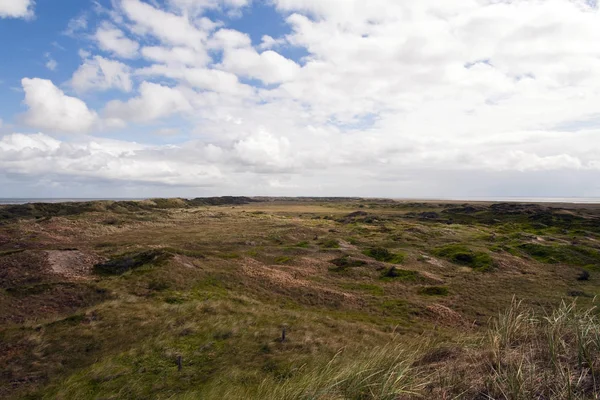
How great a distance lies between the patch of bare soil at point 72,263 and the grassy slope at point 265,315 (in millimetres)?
1347

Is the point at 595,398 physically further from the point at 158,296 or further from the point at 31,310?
the point at 31,310

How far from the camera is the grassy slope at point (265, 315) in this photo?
10.7 meters

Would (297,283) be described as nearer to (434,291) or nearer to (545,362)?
(434,291)

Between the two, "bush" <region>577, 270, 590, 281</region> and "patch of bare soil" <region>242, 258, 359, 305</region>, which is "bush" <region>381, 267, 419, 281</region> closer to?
"patch of bare soil" <region>242, 258, 359, 305</region>

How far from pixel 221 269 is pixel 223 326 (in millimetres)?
15947

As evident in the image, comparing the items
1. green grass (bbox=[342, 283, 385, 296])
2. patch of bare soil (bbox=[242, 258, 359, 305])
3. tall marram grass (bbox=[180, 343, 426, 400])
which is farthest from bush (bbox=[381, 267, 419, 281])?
tall marram grass (bbox=[180, 343, 426, 400])

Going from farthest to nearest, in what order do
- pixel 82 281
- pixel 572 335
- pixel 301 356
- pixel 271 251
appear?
pixel 271 251, pixel 82 281, pixel 301 356, pixel 572 335

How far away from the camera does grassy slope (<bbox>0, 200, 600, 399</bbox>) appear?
10.7m

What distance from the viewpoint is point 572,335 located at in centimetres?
812

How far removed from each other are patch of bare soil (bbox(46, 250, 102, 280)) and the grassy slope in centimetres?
135

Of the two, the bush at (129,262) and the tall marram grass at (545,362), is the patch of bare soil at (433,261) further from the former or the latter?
the tall marram grass at (545,362)

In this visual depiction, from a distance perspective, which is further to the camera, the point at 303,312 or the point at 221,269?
the point at 221,269

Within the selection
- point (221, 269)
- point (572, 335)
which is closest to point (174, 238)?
point (221, 269)

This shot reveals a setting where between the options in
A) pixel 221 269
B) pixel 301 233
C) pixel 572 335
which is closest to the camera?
pixel 572 335
